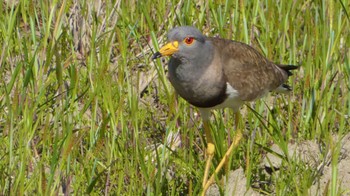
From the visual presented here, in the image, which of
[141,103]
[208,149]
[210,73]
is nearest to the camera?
[210,73]

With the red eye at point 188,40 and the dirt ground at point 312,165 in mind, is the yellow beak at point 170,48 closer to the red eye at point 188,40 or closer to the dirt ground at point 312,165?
the red eye at point 188,40

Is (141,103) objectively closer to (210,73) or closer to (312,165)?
(210,73)

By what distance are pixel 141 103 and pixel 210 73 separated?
1063mm

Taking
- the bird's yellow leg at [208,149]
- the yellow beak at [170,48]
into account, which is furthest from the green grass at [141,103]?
the yellow beak at [170,48]

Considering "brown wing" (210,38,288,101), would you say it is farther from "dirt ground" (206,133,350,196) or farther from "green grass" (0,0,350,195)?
"dirt ground" (206,133,350,196)

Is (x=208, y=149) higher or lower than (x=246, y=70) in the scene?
lower

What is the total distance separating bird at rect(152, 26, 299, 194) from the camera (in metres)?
4.48

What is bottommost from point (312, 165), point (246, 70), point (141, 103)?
point (312, 165)

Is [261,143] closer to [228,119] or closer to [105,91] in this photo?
[228,119]

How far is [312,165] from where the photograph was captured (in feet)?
15.1

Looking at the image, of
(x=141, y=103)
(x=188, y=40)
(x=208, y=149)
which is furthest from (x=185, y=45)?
(x=141, y=103)

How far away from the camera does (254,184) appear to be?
15.0 feet

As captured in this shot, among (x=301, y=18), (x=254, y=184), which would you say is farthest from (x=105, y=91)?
(x=301, y=18)

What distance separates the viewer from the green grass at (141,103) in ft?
14.1
